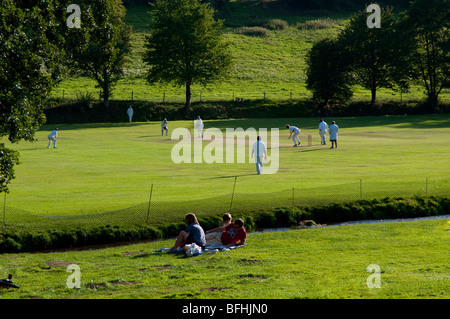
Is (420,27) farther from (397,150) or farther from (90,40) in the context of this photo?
(90,40)

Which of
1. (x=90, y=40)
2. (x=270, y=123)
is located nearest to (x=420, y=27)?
(x=270, y=123)

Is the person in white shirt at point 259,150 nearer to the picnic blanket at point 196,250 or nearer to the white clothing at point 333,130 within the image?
the white clothing at point 333,130

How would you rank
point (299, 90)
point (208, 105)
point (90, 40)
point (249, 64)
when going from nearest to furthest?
point (90, 40) → point (208, 105) → point (299, 90) → point (249, 64)

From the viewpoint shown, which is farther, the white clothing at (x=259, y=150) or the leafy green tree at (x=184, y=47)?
the leafy green tree at (x=184, y=47)

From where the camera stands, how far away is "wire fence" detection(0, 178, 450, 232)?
23.4 meters

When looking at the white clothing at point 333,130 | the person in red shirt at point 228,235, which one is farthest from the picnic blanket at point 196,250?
the white clothing at point 333,130

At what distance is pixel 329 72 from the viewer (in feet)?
268

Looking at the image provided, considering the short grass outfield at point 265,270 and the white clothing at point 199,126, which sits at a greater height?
the white clothing at point 199,126

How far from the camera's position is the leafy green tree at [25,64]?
16.9 meters

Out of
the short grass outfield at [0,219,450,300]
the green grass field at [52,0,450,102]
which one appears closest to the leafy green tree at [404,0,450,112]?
the green grass field at [52,0,450,102]

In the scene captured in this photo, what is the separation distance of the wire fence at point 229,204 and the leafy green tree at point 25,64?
5.24 m

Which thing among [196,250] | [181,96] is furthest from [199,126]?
[196,250]

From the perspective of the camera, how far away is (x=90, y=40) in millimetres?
20875

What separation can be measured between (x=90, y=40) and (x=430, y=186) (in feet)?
62.6
